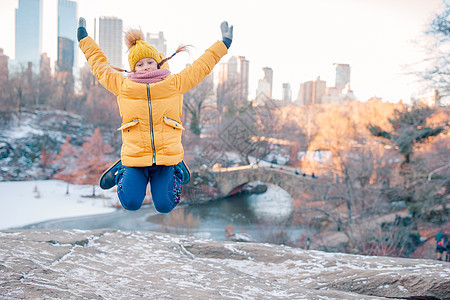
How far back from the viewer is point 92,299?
2.64 m

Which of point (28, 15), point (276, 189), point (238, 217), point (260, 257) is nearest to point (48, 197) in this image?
point (238, 217)

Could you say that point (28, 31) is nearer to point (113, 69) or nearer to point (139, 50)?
point (113, 69)

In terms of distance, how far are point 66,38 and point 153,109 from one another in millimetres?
33217

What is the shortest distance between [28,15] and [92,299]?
40.2m

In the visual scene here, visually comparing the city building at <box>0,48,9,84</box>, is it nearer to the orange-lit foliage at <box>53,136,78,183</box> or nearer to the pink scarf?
the orange-lit foliage at <box>53,136,78,183</box>

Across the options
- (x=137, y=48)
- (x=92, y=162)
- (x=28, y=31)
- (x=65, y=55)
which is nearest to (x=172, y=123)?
(x=137, y=48)

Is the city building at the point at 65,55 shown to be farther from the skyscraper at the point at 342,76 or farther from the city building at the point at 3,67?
the skyscraper at the point at 342,76

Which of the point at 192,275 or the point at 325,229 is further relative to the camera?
the point at 325,229

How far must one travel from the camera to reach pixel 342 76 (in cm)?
3750

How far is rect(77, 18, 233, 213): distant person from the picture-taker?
2.69m

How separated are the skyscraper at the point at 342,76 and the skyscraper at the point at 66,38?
26333 mm

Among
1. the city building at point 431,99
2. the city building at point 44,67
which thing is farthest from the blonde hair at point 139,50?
the city building at point 44,67

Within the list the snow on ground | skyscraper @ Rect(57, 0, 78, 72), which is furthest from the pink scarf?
skyscraper @ Rect(57, 0, 78, 72)

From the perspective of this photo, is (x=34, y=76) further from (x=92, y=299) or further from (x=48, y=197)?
(x=92, y=299)
